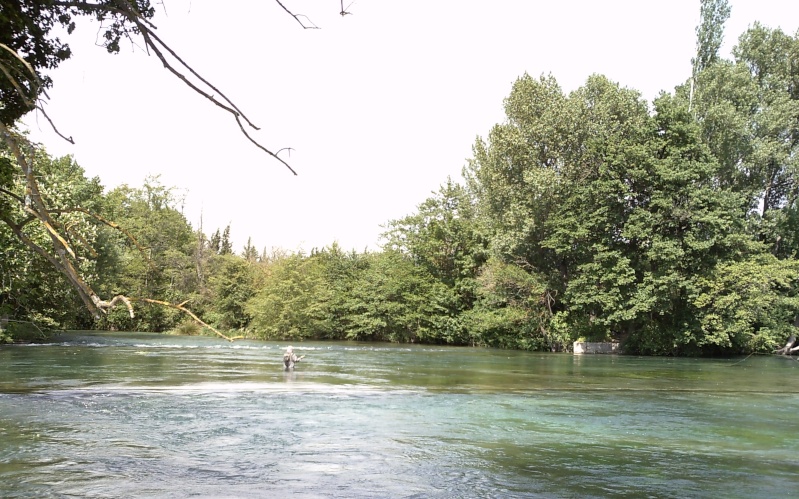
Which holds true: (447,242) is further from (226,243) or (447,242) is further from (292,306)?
(226,243)

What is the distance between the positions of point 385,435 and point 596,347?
32542mm

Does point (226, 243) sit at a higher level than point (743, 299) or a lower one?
higher

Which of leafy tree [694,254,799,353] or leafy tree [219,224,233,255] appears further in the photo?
leafy tree [219,224,233,255]

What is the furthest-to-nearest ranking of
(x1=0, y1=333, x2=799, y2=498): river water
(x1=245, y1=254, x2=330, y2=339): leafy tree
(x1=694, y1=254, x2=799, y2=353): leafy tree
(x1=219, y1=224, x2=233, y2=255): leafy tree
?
(x1=219, y1=224, x2=233, y2=255): leafy tree < (x1=245, y1=254, x2=330, y2=339): leafy tree < (x1=694, y1=254, x2=799, y2=353): leafy tree < (x1=0, y1=333, x2=799, y2=498): river water

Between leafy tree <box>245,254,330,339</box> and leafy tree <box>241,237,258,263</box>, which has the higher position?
leafy tree <box>241,237,258,263</box>

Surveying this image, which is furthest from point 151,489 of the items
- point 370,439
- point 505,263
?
point 505,263

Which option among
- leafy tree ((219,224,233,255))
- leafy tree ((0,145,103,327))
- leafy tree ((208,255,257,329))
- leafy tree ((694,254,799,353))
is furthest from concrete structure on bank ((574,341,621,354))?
leafy tree ((219,224,233,255))

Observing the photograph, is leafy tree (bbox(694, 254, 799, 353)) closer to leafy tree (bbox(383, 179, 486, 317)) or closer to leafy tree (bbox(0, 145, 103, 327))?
leafy tree (bbox(383, 179, 486, 317))

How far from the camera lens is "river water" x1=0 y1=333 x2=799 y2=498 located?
880 centimetres

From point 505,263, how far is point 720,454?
36.0 meters

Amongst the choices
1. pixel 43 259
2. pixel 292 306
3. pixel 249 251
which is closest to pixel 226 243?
pixel 249 251

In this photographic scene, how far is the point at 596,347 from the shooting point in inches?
1652

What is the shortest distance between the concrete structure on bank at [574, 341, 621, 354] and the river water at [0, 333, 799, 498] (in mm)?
18755

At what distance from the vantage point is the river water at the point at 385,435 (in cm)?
880
